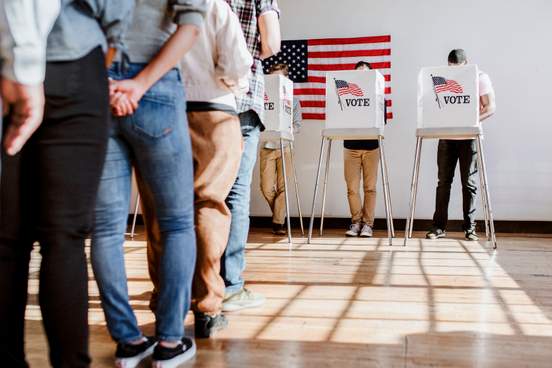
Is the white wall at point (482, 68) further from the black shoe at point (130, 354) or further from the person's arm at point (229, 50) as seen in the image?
the black shoe at point (130, 354)

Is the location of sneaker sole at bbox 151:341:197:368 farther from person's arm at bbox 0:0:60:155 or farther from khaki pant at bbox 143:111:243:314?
person's arm at bbox 0:0:60:155

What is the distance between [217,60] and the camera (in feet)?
4.71

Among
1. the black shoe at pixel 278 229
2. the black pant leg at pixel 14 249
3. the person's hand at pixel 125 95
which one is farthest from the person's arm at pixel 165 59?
the black shoe at pixel 278 229

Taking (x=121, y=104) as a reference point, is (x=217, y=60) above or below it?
above

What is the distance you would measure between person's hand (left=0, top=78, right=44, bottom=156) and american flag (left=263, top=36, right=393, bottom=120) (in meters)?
4.29

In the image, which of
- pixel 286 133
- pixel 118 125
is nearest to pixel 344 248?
pixel 286 133

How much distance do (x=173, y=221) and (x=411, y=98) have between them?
3.96 metres

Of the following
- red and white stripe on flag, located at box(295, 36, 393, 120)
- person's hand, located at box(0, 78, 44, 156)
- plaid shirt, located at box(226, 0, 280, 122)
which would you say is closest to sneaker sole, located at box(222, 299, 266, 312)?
plaid shirt, located at box(226, 0, 280, 122)

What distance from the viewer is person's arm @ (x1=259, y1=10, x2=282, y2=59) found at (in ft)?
5.73

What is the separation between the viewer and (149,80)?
1092 millimetres

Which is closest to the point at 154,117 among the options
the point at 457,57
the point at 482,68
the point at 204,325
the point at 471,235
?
the point at 204,325

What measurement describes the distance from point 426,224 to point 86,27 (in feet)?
13.8

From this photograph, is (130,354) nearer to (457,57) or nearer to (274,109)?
(274,109)

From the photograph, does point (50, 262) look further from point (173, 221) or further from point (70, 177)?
point (173, 221)
